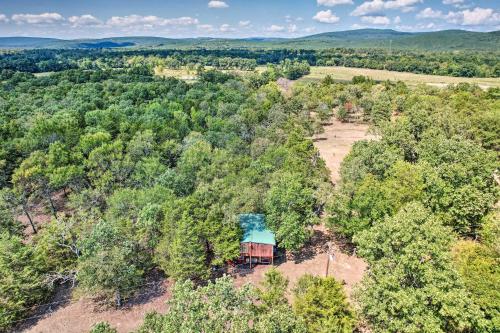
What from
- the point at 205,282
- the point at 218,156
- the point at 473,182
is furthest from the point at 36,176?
the point at 473,182

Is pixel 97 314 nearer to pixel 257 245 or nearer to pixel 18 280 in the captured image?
pixel 18 280

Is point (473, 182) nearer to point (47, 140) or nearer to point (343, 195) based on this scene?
point (343, 195)

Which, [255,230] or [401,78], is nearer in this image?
[255,230]

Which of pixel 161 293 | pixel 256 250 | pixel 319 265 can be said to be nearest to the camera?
pixel 161 293

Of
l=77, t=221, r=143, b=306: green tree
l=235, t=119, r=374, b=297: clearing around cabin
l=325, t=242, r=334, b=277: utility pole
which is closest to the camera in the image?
l=77, t=221, r=143, b=306: green tree

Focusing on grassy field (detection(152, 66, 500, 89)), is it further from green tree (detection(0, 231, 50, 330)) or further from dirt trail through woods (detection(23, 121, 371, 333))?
green tree (detection(0, 231, 50, 330))

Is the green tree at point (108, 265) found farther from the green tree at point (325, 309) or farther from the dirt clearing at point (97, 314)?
the green tree at point (325, 309)

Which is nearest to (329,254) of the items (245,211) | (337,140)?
(245,211)

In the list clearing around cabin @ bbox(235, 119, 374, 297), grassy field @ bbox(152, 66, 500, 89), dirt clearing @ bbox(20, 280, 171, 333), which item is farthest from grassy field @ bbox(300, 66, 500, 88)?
dirt clearing @ bbox(20, 280, 171, 333)
